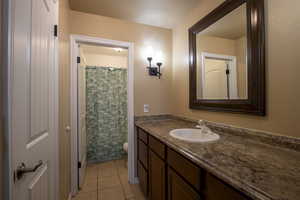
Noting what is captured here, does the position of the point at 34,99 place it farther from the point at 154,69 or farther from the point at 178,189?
the point at 154,69

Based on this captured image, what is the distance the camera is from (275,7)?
991 millimetres

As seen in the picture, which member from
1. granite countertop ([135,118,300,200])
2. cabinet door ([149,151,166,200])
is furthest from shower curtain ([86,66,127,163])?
granite countertop ([135,118,300,200])

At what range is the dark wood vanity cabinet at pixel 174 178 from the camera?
0.67m

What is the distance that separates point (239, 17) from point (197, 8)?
0.72m

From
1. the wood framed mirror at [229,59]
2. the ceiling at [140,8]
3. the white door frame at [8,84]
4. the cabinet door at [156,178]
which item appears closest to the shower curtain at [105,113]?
the ceiling at [140,8]

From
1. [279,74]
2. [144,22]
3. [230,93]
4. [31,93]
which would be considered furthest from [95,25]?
[279,74]

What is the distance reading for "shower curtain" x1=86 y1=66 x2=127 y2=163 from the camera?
8.95 ft

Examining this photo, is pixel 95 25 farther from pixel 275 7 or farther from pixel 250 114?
pixel 250 114

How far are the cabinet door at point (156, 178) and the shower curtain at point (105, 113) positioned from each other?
1.54 meters

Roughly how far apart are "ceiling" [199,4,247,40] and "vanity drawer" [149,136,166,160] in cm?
122

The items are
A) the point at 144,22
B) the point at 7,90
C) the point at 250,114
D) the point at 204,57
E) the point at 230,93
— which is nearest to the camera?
the point at 7,90

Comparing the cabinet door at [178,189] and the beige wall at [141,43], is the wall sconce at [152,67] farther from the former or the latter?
the cabinet door at [178,189]

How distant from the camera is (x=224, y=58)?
143 cm

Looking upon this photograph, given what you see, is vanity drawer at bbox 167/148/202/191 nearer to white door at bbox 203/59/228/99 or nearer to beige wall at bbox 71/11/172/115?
white door at bbox 203/59/228/99
